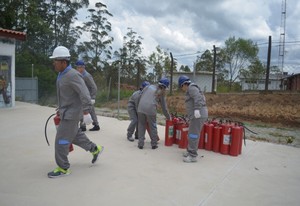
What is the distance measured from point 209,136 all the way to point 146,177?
2120 mm

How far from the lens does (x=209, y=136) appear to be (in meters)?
6.11

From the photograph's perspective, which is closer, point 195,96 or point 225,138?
point 195,96

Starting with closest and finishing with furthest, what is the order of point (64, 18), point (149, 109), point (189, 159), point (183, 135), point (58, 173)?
1. point (58, 173)
2. point (189, 159)
3. point (149, 109)
4. point (183, 135)
5. point (64, 18)

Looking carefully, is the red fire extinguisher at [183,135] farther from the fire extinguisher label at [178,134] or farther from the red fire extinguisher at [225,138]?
the red fire extinguisher at [225,138]

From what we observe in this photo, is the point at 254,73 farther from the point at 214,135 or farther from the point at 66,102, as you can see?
the point at 66,102

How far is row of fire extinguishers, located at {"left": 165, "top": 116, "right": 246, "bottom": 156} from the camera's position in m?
5.83

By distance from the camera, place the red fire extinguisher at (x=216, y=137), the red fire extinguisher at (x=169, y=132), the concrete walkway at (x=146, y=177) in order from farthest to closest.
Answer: the red fire extinguisher at (x=169, y=132), the red fire extinguisher at (x=216, y=137), the concrete walkway at (x=146, y=177)

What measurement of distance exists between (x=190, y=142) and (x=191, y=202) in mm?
1818

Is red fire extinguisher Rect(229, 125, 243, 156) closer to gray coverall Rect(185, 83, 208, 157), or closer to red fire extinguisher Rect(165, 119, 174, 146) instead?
gray coverall Rect(185, 83, 208, 157)

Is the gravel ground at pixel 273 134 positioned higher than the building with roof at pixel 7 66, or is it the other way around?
the building with roof at pixel 7 66

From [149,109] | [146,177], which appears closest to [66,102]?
[146,177]

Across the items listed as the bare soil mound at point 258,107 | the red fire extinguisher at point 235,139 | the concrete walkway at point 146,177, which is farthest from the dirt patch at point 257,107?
the red fire extinguisher at point 235,139

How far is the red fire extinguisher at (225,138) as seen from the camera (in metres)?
5.83

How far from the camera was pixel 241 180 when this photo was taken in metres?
4.54
